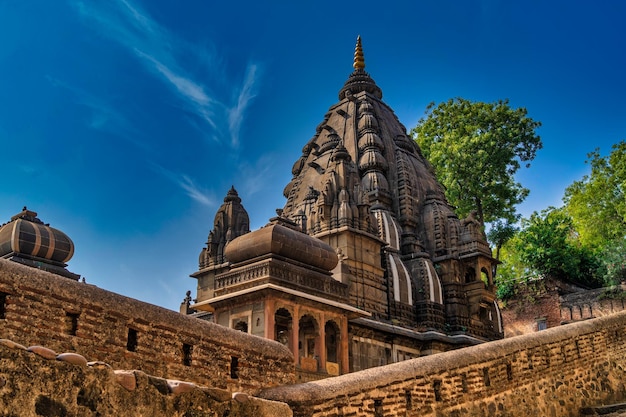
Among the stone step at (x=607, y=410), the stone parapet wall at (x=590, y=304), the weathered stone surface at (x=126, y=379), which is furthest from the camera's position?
the stone parapet wall at (x=590, y=304)

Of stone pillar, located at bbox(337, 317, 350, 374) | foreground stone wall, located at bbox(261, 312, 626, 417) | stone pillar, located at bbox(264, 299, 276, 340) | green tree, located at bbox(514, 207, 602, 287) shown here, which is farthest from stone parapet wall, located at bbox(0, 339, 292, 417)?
green tree, located at bbox(514, 207, 602, 287)

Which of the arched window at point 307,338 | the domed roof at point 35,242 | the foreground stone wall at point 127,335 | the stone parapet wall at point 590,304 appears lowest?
the foreground stone wall at point 127,335

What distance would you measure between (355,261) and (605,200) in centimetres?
1762

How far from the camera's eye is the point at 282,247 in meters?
15.9

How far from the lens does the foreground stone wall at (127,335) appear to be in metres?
6.48

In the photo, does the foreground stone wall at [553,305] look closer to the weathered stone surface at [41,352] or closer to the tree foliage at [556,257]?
the tree foliage at [556,257]

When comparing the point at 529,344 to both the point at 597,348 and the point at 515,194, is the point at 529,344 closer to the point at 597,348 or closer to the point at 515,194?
the point at 597,348

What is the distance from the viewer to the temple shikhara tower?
1551 cm

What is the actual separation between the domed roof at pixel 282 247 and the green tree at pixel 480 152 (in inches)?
704

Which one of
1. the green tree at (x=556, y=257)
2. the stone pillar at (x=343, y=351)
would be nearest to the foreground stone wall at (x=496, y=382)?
the stone pillar at (x=343, y=351)

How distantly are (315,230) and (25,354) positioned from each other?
18026mm

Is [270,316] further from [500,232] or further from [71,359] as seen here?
[500,232]

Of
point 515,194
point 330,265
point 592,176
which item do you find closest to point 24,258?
point 330,265

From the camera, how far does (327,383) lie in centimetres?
793
